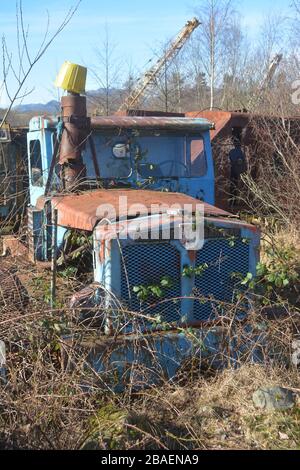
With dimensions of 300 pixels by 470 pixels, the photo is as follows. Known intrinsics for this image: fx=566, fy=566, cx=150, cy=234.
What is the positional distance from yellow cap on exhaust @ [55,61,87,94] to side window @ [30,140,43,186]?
934 mm

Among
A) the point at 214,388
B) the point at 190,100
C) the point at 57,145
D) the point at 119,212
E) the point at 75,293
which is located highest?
the point at 190,100

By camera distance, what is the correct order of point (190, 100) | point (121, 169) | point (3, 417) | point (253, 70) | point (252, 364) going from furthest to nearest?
point (190, 100), point (253, 70), point (121, 169), point (252, 364), point (3, 417)

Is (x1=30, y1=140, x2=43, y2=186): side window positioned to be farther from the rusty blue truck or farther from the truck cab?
the truck cab

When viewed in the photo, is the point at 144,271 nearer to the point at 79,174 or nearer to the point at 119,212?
the point at 119,212

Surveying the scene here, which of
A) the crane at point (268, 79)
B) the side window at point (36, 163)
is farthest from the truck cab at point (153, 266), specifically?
the crane at point (268, 79)

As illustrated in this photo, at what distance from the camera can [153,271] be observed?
153 inches

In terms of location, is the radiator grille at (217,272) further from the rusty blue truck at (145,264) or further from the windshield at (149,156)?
the windshield at (149,156)

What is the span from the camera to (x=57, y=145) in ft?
17.0

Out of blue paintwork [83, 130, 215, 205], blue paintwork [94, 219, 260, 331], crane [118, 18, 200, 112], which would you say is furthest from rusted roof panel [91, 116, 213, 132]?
crane [118, 18, 200, 112]

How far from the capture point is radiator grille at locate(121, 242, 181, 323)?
3.83 metres

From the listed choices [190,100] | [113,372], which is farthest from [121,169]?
[190,100]

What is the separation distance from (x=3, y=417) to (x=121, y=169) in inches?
110

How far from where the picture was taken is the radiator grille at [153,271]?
3826 millimetres

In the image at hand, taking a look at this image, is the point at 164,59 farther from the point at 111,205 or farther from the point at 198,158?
the point at 111,205
